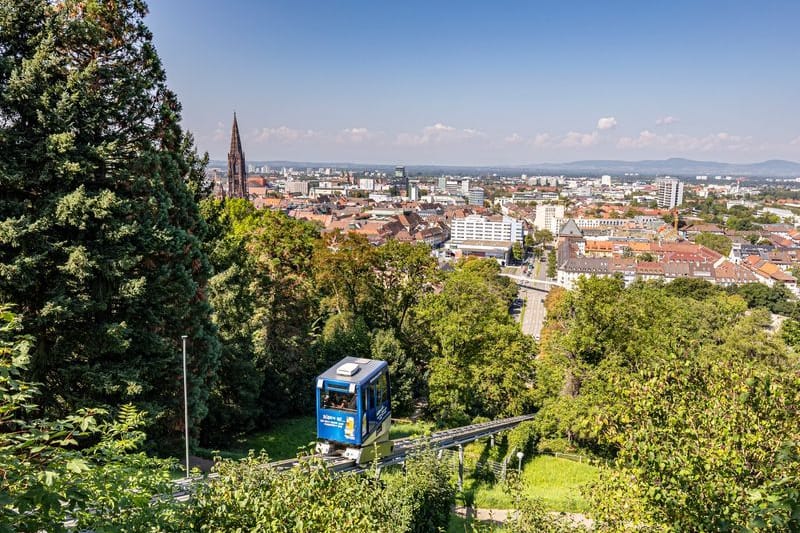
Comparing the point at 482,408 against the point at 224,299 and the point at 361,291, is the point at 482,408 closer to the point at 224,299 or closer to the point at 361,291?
the point at 361,291

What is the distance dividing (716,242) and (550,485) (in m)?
134

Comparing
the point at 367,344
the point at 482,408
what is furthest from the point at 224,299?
the point at 482,408

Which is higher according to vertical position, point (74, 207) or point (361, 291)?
point (74, 207)

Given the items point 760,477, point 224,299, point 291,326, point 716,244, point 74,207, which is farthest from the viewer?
point 716,244

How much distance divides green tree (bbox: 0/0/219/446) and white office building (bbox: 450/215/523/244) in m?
136

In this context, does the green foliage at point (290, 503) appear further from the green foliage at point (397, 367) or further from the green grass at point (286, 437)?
the green foliage at point (397, 367)

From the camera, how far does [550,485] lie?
64.1ft

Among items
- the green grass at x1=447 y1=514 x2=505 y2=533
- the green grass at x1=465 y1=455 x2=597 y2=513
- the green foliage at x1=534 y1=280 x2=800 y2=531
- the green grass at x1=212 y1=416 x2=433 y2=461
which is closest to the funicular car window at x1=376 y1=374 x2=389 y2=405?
the green grass at x1=212 y1=416 x2=433 y2=461

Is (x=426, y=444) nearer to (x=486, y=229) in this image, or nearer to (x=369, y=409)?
(x=369, y=409)

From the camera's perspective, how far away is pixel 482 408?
2508 cm

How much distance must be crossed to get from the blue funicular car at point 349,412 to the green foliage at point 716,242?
134860mm

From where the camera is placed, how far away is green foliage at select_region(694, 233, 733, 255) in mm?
127106

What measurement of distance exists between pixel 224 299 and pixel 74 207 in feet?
31.4

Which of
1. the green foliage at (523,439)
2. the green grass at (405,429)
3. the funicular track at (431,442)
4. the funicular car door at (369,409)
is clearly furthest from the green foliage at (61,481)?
the green foliage at (523,439)
